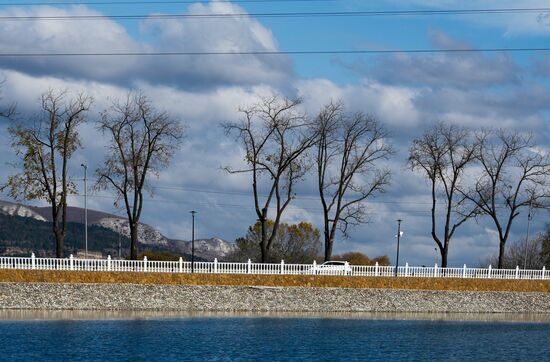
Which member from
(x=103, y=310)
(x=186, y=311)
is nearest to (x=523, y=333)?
(x=186, y=311)

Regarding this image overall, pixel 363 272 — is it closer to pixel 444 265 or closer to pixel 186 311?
pixel 444 265

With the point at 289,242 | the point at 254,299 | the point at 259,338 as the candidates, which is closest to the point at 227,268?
the point at 254,299

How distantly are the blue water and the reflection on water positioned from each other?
1.78 meters

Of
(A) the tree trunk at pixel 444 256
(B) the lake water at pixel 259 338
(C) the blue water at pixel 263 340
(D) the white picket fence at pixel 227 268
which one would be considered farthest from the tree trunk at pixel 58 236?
(A) the tree trunk at pixel 444 256

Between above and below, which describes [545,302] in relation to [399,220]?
below

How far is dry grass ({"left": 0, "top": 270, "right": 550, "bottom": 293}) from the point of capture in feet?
195

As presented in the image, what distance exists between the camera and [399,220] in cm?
7388

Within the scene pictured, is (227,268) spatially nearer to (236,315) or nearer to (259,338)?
(236,315)

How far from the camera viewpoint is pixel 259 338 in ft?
164

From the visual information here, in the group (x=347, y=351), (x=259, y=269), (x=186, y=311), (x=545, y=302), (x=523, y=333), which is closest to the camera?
(x=347, y=351)

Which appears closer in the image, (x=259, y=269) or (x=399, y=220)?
(x=259, y=269)

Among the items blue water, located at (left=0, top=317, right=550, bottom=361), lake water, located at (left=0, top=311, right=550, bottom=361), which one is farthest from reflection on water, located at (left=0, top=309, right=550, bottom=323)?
blue water, located at (left=0, top=317, right=550, bottom=361)

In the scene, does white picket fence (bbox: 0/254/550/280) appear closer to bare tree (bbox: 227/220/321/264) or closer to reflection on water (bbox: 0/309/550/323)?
reflection on water (bbox: 0/309/550/323)

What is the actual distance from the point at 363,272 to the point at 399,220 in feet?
19.6
